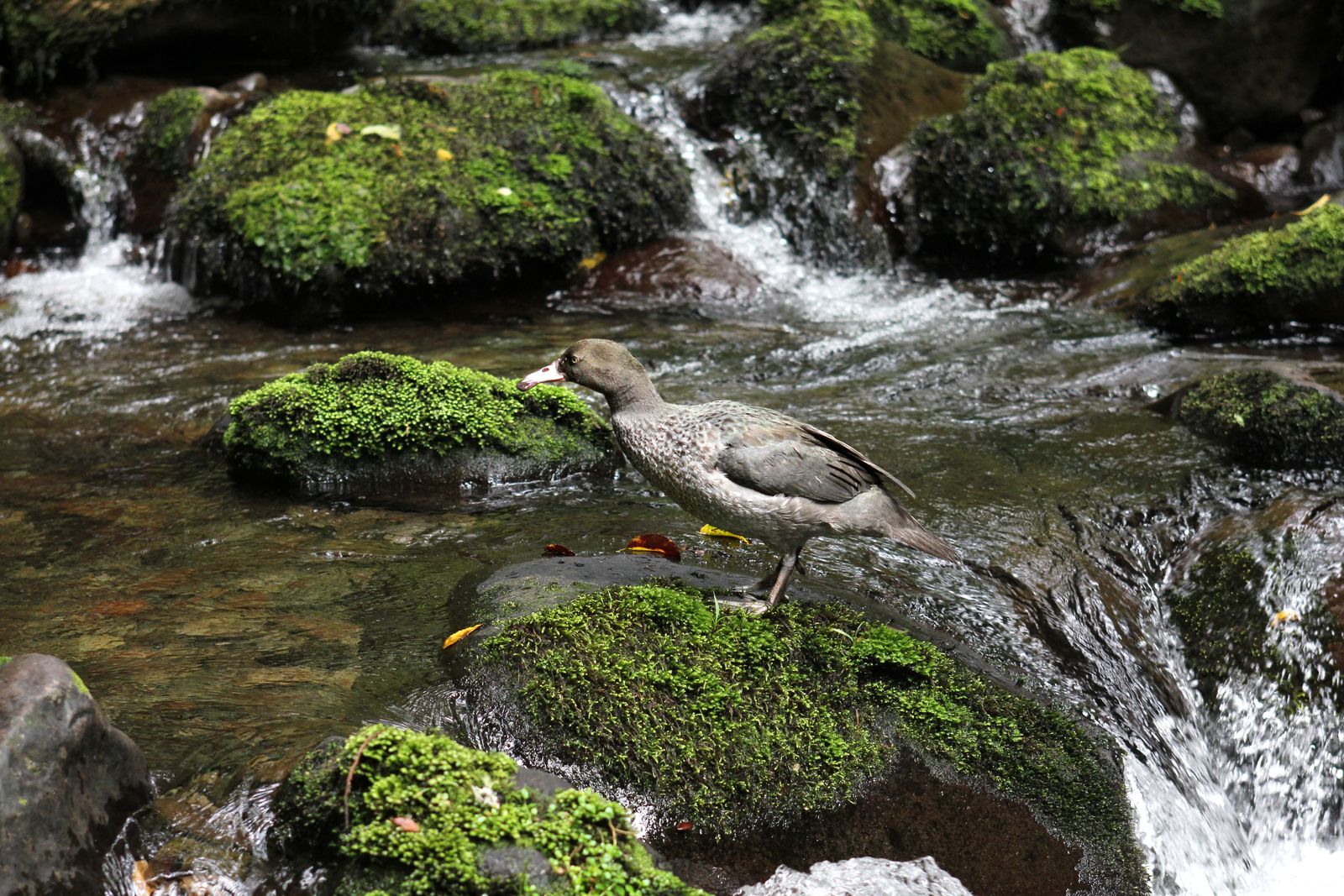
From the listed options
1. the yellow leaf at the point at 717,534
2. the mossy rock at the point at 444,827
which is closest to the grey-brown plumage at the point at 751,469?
the yellow leaf at the point at 717,534

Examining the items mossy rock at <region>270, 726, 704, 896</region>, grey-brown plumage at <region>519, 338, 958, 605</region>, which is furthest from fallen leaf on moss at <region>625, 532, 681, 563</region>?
mossy rock at <region>270, 726, 704, 896</region>

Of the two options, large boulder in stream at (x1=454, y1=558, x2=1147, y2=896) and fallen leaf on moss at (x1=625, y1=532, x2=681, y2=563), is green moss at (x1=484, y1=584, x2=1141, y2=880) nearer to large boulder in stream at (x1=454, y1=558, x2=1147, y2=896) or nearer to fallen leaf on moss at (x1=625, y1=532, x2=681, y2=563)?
large boulder in stream at (x1=454, y1=558, x2=1147, y2=896)

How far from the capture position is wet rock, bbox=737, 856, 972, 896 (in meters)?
3.88

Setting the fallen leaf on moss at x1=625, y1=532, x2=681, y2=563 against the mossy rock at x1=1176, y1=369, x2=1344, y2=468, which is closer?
the fallen leaf on moss at x1=625, y1=532, x2=681, y2=563

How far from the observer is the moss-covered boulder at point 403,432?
6.62 metres

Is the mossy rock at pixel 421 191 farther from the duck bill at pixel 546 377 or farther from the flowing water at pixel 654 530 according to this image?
the duck bill at pixel 546 377

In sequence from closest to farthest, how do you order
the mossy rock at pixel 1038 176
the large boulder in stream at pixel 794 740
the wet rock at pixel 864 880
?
the wet rock at pixel 864 880 < the large boulder in stream at pixel 794 740 < the mossy rock at pixel 1038 176

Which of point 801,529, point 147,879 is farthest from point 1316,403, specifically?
point 147,879

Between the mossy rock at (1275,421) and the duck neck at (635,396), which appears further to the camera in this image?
the mossy rock at (1275,421)

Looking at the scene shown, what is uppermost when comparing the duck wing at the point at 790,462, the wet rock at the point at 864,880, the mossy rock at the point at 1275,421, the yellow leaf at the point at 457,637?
the duck wing at the point at 790,462

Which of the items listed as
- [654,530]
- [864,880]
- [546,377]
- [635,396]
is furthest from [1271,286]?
[864,880]

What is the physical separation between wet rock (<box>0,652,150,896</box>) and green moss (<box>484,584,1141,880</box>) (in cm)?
133

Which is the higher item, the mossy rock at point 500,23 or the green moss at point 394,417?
the mossy rock at point 500,23

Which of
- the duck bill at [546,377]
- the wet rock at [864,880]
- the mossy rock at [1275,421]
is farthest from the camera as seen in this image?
the mossy rock at [1275,421]
